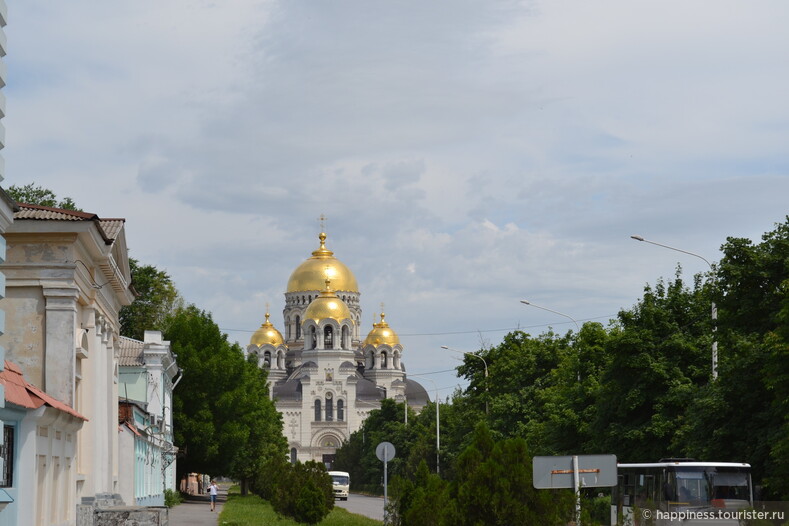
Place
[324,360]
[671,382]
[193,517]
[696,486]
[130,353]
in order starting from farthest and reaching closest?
[324,360], [130,353], [193,517], [671,382], [696,486]

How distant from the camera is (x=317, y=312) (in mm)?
146375

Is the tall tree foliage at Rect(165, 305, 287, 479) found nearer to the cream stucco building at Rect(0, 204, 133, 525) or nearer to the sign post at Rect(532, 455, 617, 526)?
the cream stucco building at Rect(0, 204, 133, 525)

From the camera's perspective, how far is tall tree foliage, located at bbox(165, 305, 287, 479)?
60.4 meters

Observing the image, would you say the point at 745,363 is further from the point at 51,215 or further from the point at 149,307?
the point at 149,307

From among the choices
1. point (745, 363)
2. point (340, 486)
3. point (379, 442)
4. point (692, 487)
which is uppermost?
point (745, 363)

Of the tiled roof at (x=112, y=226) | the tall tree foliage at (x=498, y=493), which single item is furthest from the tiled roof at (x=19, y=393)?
the tiled roof at (x=112, y=226)

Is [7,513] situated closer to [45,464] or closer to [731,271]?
[45,464]

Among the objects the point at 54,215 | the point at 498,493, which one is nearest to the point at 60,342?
the point at 54,215

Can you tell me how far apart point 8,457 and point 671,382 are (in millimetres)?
21445

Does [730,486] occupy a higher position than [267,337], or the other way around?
[267,337]

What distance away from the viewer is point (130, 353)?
54.3 metres

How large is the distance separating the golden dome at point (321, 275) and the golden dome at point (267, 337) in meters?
5.90

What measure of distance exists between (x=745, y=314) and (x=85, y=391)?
15.2m

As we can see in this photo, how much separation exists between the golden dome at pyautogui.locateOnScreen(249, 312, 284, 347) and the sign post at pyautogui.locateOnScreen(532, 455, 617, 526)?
139m
